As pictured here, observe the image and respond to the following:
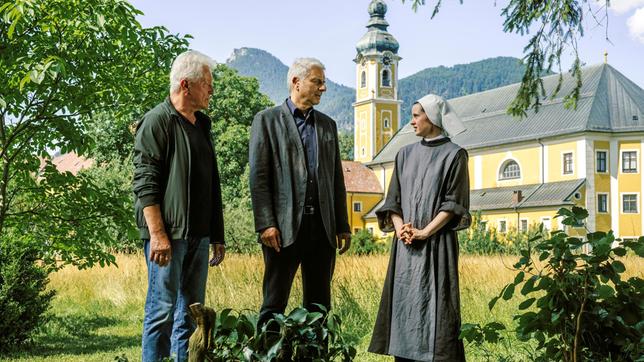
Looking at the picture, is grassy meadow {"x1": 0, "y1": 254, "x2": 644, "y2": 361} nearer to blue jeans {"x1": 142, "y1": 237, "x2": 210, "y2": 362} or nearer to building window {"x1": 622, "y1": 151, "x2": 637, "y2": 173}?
blue jeans {"x1": 142, "y1": 237, "x2": 210, "y2": 362}

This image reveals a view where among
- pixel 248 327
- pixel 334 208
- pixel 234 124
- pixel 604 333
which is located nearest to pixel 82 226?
pixel 334 208

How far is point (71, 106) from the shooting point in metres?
6.98

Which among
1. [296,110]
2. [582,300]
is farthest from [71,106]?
[582,300]

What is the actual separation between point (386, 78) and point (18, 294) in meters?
79.1

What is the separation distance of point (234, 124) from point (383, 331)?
39.4 meters

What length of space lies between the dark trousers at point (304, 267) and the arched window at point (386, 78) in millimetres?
81580

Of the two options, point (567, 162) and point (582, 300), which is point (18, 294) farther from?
point (567, 162)

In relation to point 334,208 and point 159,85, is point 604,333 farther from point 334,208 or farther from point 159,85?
point 159,85

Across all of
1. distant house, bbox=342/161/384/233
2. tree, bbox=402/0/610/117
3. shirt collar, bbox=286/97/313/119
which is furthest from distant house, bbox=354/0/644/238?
shirt collar, bbox=286/97/313/119

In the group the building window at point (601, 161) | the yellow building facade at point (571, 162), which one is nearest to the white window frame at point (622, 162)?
the yellow building facade at point (571, 162)

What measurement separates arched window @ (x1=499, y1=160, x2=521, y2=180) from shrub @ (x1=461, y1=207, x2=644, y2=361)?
185ft

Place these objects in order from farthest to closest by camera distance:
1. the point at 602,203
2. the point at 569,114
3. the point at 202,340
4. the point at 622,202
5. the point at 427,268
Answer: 1. the point at 569,114
2. the point at 602,203
3. the point at 622,202
4. the point at 427,268
5. the point at 202,340

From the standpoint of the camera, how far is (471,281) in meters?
9.74

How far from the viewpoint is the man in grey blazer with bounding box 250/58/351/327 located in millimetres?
4512
